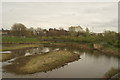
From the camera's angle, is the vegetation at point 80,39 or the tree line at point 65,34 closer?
the vegetation at point 80,39

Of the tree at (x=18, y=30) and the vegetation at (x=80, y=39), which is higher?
the tree at (x=18, y=30)

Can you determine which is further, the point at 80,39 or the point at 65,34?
the point at 65,34

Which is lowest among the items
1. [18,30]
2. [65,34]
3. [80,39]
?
[80,39]

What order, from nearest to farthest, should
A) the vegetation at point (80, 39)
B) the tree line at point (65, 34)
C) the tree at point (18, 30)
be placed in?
the vegetation at point (80, 39) < the tree line at point (65, 34) < the tree at point (18, 30)

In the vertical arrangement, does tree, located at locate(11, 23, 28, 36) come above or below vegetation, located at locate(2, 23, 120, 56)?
above

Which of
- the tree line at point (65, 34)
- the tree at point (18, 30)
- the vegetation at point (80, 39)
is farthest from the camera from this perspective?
the tree at point (18, 30)

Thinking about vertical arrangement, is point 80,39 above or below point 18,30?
below

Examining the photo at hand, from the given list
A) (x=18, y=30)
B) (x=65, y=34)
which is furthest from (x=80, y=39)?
(x=18, y=30)

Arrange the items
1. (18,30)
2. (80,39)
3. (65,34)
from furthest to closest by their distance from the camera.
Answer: (18,30) → (65,34) → (80,39)

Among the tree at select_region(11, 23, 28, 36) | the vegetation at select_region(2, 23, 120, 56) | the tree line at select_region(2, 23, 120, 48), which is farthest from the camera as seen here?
the tree at select_region(11, 23, 28, 36)

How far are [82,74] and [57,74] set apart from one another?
14.5ft

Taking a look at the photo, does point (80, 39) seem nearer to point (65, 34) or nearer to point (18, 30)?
point (65, 34)

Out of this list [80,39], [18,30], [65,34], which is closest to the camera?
[80,39]

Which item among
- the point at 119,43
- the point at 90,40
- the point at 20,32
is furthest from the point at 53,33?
the point at 119,43
